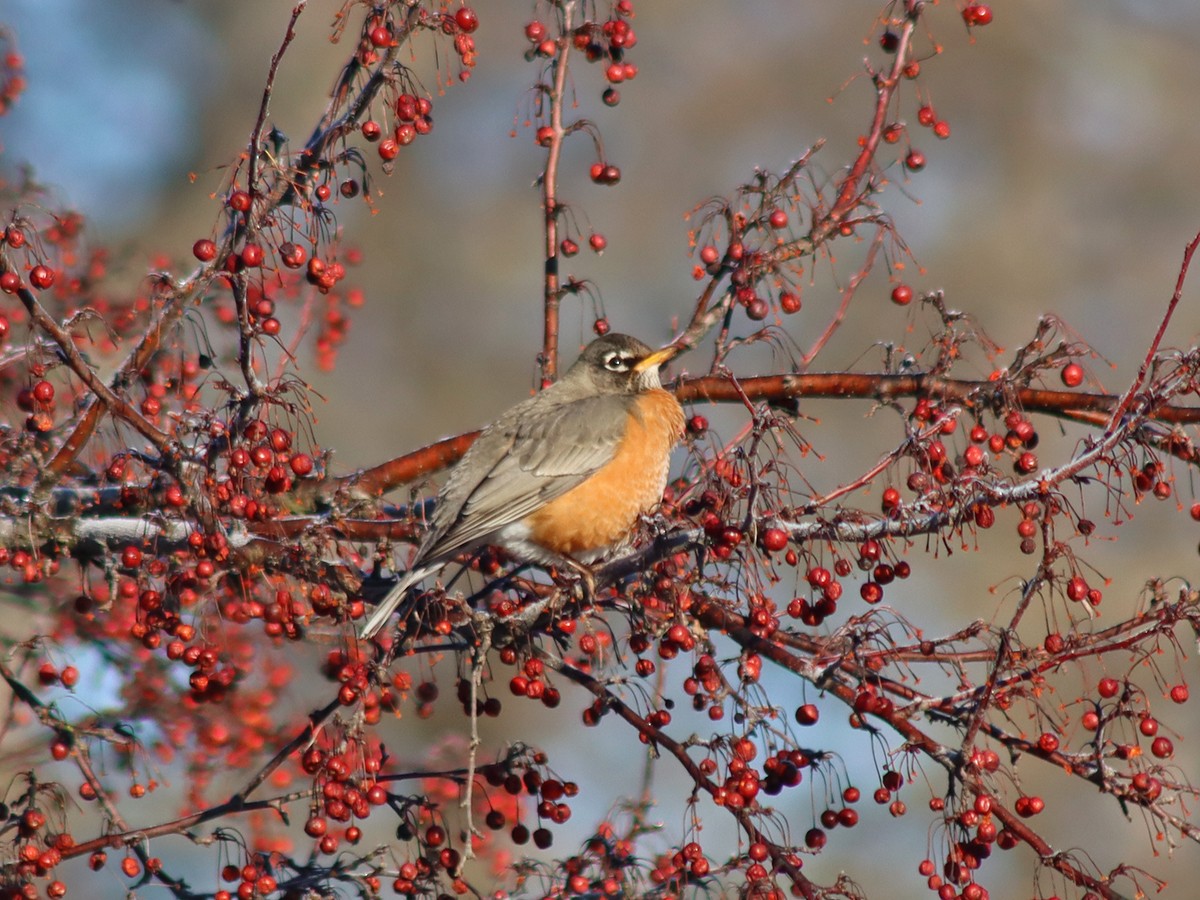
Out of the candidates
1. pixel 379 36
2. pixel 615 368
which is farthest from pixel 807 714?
pixel 615 368

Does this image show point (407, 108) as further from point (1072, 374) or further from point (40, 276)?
point (1072, 374)

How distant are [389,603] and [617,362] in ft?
7.04

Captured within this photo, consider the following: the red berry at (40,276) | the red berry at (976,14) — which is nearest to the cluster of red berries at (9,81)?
the red berry at (40,276)

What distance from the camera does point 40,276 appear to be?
149 inches

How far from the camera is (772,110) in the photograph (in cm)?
1778

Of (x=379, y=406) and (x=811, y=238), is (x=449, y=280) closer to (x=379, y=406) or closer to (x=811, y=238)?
(x=379, y=406)

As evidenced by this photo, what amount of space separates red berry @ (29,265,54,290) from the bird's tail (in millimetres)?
1387

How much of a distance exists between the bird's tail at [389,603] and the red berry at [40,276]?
139 centimetres

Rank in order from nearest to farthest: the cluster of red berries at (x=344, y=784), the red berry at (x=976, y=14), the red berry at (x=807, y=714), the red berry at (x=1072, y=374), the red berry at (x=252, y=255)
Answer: the red berry at (x=252, y=255), the cluster of red berries at (x=344, y=784), the red berry at (x=807, y=714), the red berry at (x=1072, y=374), the red berry at (x=976, y=14)

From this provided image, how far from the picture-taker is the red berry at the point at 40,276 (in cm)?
378

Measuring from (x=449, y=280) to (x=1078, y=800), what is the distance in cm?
935

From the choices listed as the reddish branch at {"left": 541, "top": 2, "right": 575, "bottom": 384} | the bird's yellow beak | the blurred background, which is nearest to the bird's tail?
the reddish branch at {"left": 541, "top": 2, "right": 575, "bottom": 384}

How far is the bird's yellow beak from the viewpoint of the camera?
5336 millimetres

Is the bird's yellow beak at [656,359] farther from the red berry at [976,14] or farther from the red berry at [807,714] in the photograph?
the red berry at [807,714]
